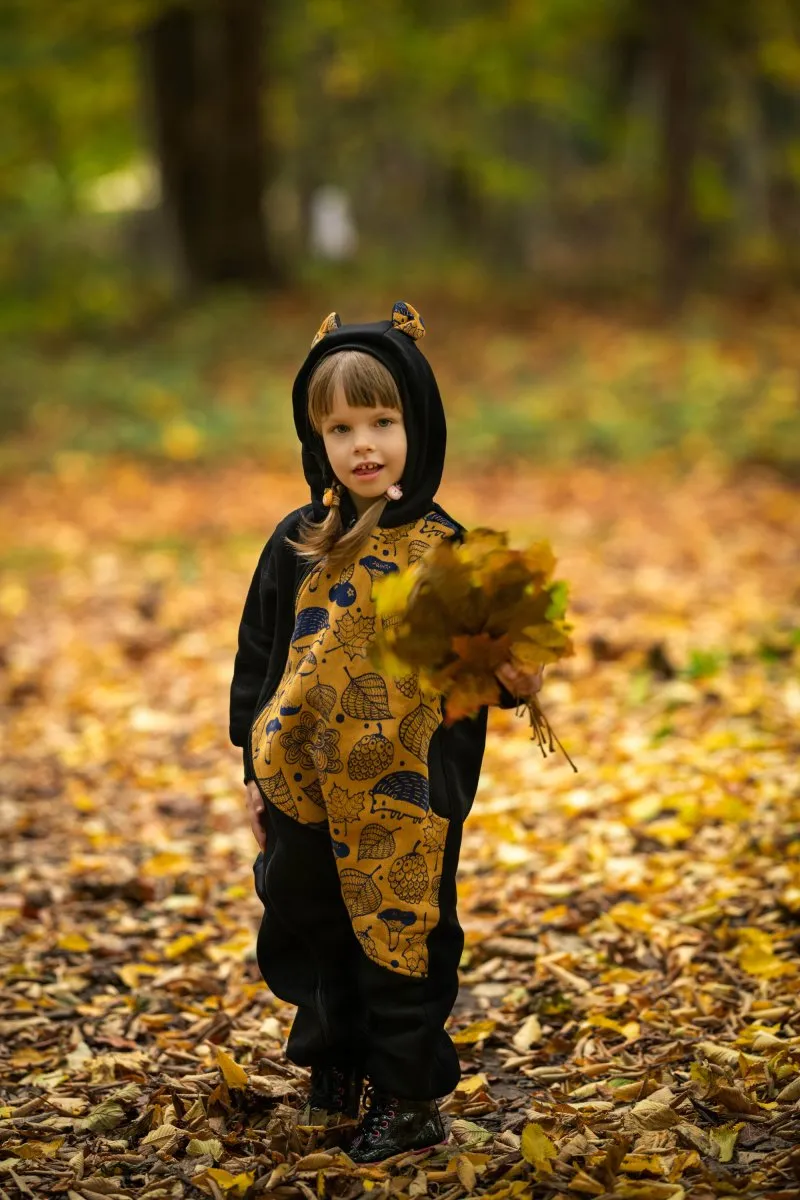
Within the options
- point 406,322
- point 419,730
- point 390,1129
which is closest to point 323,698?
point 419,730

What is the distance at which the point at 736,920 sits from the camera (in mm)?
4121

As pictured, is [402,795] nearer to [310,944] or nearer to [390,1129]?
[310,944]

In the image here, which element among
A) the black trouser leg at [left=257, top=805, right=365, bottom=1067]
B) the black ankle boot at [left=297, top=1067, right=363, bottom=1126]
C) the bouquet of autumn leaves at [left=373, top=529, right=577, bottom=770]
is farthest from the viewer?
the black ankle boot at [left=297, top=1067, right=363, bottom=1126]

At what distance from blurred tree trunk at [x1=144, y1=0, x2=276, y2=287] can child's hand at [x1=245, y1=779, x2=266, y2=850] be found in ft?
52.9

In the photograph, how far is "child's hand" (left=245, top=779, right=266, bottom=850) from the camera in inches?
118

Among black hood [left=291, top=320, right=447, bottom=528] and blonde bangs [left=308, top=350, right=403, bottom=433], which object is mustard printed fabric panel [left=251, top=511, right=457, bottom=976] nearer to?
black hood [left=291, top=320, right=447, bottom=528]

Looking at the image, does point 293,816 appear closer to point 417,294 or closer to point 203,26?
point 417,294

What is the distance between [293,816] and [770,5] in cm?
1626

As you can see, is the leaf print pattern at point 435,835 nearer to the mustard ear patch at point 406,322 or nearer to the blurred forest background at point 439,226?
the mustard ear patch at point 406,322

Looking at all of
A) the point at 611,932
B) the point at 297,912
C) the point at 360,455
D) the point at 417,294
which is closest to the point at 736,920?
the point at 611,932

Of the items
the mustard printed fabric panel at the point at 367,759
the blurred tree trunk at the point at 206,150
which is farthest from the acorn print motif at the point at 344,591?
the blurred tree trunk at the point at 206,150

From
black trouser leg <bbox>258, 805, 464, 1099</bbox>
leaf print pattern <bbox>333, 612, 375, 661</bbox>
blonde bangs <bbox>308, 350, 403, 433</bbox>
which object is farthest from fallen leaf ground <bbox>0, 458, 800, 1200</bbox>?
blonde bangs <bbox>308, 350, 403, 433</bbox>

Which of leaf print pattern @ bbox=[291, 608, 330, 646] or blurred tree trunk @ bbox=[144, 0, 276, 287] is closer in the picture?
leaf print pattern @ bbox=[291, 608, 330, 646]

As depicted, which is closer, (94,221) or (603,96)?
(603,96)
